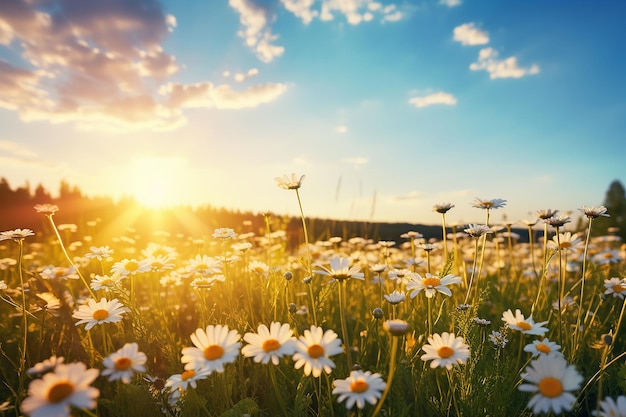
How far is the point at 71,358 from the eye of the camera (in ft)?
8.59

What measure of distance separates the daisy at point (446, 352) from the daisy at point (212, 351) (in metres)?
0.71

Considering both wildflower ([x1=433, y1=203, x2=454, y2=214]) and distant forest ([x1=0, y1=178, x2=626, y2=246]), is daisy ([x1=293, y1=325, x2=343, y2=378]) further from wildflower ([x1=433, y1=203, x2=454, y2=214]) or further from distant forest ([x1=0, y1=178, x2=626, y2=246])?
distant forest ([x1=0, y1=178, x2=626, y2=246])

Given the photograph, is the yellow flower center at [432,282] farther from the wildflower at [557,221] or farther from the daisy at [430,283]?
the wildflower at [557,221]

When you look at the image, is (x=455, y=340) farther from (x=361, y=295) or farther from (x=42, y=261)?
(x=42, y=261)

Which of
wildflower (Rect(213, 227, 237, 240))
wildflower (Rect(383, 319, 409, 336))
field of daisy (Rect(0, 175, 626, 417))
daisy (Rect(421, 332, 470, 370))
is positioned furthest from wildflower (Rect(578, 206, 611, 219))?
wildflower (Rect(213, 227, 237, 240))

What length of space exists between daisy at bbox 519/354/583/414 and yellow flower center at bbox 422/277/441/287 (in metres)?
0.81

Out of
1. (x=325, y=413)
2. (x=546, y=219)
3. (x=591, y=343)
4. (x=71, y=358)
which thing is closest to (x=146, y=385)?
(x=325, y=413)

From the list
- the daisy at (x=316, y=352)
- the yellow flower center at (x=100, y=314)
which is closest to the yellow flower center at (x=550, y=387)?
the daisy at (x=316, y=352)

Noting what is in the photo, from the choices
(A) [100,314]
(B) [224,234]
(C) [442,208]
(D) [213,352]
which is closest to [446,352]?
(D) [213,352]

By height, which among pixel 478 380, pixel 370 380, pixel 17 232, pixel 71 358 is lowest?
pixel 71 358

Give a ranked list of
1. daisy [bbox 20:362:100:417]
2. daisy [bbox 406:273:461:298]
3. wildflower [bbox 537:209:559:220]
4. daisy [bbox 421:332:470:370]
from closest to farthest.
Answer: daisy [bbox 20:362:100:417] → daisy [bbox 421:332:470:370] → daisy [bbox 406:273:461:298] → wildflower [bbox 537:209:559:220]

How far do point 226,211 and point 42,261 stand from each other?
7.15 metres

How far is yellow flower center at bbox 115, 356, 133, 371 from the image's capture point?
140 centimetres

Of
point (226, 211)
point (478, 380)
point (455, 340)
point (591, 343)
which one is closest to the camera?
point (455, 340)
